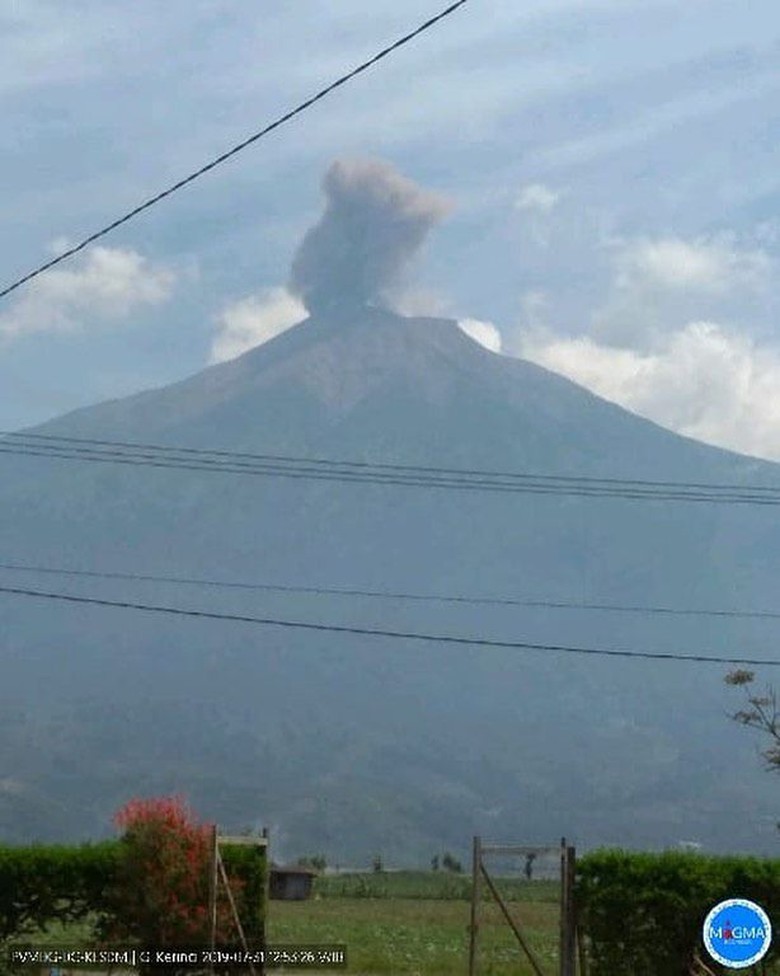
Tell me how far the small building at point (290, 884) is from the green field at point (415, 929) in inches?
31.1

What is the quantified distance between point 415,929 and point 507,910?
50.6m

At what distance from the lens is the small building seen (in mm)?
99750

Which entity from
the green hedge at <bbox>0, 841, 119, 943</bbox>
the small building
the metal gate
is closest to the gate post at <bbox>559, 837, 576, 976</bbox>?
the metal gate

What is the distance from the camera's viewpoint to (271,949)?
3200 cm

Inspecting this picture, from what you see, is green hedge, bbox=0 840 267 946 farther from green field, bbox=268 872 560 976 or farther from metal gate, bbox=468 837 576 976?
green field, bbox=268 872 560 976

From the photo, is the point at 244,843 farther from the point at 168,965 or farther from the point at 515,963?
the point at 515,963

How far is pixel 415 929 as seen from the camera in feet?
252

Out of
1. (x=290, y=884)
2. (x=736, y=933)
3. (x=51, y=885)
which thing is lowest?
(x=736, y=933)

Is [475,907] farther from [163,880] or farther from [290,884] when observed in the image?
[290,884]

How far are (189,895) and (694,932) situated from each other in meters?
7.66

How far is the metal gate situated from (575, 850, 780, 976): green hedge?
88 cm

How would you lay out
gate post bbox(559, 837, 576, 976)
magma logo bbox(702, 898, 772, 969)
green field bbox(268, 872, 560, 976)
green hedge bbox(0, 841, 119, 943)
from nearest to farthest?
magma logo bbox(702, 898, 772, 969) → gate post bbox(559, 837, 576, 976) → green hedge bbox(0, 841, 119, 943) → green field bbox(268, 872, 560, 976)

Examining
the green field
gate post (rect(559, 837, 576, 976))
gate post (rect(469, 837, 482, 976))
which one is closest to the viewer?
gate post (rect(469, 837, 482, 976))

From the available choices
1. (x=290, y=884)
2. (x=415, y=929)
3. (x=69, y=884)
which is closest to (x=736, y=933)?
(x=69, y=884)
